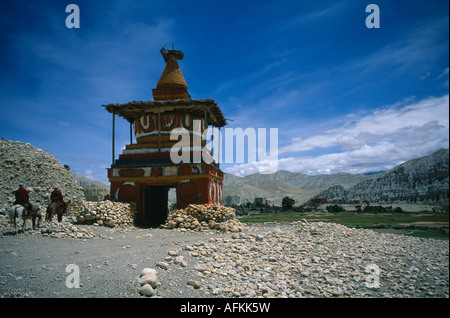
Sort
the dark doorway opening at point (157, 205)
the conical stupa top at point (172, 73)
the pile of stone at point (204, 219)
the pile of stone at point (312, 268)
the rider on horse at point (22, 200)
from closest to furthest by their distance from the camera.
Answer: the pile of stone at point (312, 268)
the rider on horse at point (22, 200)
the pile of stone at point (204, 219)
the dark doorway opening at point (157, 205)
the conical stupa top at point (172, 73)

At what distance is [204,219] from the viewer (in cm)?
1345

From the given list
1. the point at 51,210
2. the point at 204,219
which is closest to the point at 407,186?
the point at 204,219

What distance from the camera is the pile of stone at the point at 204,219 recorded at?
12742mm

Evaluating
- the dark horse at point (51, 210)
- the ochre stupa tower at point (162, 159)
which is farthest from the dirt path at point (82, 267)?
the ochre stupa tower at point (162, 159)

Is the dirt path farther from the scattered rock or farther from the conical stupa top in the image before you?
the conical stupa top

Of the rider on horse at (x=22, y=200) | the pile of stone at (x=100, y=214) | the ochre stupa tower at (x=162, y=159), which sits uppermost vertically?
the ochre stupa tower at (x=162, y=159)

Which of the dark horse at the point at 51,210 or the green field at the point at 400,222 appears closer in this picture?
the dark horse at the point at 51,210

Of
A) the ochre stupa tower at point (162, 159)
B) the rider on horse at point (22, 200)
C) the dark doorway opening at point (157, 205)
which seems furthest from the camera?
the dark doorway opening at point (157, 205)

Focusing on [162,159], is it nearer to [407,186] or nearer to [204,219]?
[204,219]

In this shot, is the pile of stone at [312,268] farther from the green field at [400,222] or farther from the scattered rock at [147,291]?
the green field at [400,222]

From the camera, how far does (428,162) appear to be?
6706cm

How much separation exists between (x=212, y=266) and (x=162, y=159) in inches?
402

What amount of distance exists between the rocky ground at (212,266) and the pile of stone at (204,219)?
1405 millimetres
